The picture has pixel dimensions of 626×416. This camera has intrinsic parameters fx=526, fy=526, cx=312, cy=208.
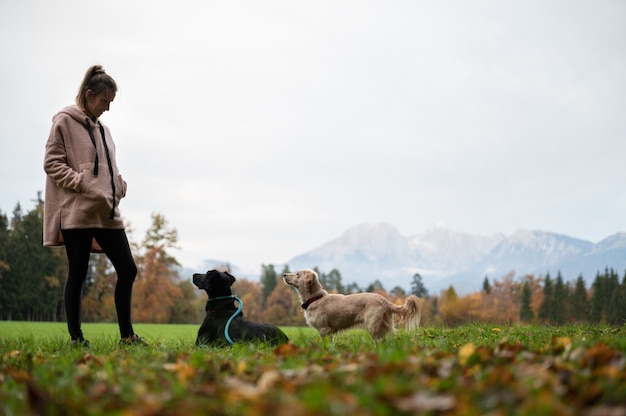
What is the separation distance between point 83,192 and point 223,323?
2191mm

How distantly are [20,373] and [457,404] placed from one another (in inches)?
109

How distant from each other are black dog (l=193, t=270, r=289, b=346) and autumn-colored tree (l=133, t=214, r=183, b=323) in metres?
40.2

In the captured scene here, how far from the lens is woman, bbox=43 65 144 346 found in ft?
18.4

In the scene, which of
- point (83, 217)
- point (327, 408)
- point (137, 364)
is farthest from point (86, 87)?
point (327, 408)

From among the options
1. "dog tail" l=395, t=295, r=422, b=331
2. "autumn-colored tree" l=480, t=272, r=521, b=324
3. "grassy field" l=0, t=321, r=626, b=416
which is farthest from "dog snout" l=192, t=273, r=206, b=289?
"autumn-colored tree" l=480, t=272, r=521, b=324

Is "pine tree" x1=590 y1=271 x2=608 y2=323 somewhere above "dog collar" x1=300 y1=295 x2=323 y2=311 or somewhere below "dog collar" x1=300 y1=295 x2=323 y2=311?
below

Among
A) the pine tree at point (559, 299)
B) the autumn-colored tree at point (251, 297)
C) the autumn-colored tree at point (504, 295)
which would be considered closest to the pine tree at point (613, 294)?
the pine tree at point (559, 299)

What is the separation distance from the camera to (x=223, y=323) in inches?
249

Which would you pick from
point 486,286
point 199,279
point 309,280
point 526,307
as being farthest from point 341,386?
point 486,286

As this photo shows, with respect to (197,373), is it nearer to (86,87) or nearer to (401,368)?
(401,368)

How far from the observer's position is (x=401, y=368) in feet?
9.12

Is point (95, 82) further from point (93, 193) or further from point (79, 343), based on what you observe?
point (79, 343)

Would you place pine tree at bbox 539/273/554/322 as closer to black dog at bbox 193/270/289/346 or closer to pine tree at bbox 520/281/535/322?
pine tree at bbox 520/281/535/322

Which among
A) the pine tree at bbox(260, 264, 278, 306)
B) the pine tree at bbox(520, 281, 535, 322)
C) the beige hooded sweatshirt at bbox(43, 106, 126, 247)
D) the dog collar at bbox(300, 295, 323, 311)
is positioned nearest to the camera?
the beige hooded sweatshirt at bbox(43, 106, 126, 247)
